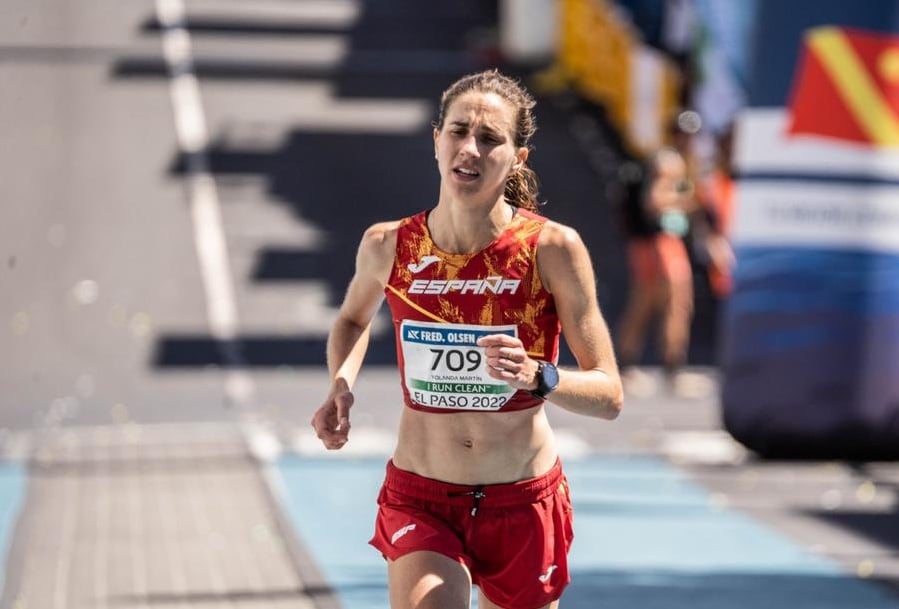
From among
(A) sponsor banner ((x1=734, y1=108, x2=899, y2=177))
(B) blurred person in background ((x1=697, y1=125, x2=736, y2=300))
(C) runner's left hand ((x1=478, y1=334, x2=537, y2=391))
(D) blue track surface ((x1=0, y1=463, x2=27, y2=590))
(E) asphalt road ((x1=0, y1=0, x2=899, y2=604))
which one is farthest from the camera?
(B) blurred person in background ((x1=697, y1=125, x2=736, y2=300))

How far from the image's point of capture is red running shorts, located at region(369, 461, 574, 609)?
4848mm

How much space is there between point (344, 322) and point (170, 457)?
6726 millimetres

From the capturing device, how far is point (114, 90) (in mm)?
22250

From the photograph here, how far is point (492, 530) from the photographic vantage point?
191 inches

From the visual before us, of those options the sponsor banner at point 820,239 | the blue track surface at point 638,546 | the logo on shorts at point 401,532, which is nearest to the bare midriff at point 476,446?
the logo on shorts at point 401,532

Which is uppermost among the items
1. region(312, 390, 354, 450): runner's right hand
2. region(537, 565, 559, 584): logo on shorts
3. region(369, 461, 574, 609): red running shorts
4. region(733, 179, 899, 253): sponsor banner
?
region(312, 390, 354, 450): runner's right hand

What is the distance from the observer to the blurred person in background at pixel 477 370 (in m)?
4.73

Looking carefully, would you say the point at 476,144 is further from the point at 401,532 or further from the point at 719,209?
the point at 719,209

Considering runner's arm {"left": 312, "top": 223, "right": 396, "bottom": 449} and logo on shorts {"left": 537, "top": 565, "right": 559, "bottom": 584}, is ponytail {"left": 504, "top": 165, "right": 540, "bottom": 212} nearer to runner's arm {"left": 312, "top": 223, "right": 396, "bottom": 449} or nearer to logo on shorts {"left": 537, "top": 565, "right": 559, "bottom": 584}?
runner's arm {"left": 312, "top": 223, "right": 396, "bottom": 449}

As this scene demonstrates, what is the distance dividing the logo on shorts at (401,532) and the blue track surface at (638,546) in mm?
3127

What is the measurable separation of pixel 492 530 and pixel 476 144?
1.06 m

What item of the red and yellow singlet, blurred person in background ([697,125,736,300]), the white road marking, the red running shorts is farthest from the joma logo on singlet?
blurred person in background ([697,125,736,300])

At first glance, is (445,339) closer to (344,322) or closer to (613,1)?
(344,322)

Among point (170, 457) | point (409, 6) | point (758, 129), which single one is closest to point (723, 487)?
point (758, 129)
